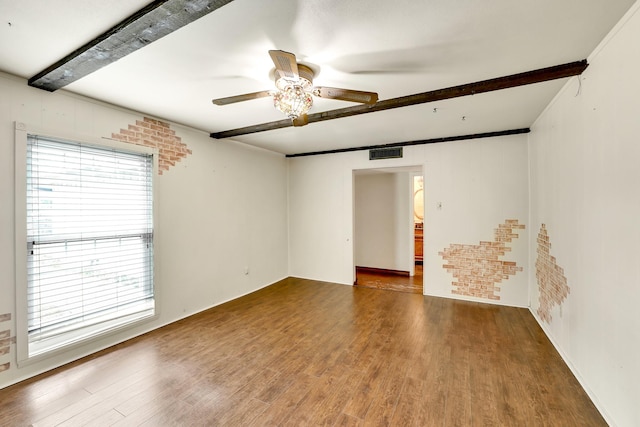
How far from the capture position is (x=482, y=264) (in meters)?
4.11

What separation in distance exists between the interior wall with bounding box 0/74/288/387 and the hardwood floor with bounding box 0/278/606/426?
0.47 m

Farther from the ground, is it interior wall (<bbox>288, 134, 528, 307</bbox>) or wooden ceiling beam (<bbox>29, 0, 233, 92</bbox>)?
wooden ceiling beam (<bbox>29, 0, 233, 92</bbox>)

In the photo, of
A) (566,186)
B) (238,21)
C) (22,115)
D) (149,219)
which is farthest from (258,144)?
(566,186)

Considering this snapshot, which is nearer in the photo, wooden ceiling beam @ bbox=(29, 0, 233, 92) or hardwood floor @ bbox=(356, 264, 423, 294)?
wooden ceiling beam @ bbox=(29, 0, 233, 92)

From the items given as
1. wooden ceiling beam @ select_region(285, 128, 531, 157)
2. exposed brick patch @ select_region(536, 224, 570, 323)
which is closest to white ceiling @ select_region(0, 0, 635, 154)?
wooden ceiling beam @ select_region(285, 128, 531, 157)

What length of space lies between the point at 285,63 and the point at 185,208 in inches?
107

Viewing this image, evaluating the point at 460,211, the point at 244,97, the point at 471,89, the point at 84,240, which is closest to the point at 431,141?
the point at 460,211

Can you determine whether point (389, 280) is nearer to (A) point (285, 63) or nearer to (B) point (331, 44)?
(B) point (331, 44)

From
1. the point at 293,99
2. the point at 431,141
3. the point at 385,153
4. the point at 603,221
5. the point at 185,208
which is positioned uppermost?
the point at 431,141

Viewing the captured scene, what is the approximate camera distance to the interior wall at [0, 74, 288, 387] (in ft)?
7.30

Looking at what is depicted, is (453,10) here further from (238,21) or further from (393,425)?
(393,425)

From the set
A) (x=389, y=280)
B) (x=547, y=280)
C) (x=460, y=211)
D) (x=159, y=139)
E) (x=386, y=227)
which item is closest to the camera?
(x=547, y=280)

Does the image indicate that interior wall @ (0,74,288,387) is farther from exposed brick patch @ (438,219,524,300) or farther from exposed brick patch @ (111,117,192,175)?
exposed brick patch @ (438,219,524,300)

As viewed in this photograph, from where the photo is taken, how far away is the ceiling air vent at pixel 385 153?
461cm
